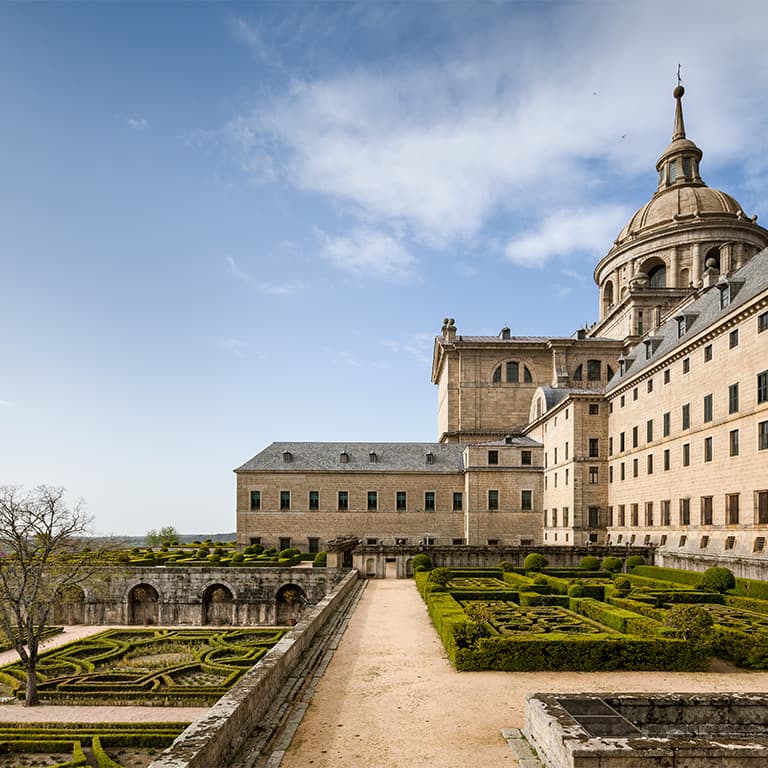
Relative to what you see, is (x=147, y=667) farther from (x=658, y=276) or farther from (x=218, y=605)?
(x=658, y=276)

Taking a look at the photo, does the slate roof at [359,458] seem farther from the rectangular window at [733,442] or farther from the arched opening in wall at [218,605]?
the rectangular window at [733,442]

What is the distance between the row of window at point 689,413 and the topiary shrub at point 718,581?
7211mm

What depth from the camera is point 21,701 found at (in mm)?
21672

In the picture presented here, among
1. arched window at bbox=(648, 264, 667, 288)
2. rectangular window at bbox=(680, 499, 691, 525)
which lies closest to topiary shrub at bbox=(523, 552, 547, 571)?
rectangular window at bbox=(680, 499, 691, 525)

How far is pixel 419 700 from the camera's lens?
12617 millimetres

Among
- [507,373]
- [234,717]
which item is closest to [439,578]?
[234,717]

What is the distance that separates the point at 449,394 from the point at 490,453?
1200cm

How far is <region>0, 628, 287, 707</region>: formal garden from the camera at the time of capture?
67.2 ft

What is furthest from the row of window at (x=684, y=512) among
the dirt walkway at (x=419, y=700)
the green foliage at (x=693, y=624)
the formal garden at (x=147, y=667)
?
the formal garden at (x=147, y=667)

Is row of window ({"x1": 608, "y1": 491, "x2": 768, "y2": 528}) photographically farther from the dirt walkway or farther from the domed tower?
the domed tower

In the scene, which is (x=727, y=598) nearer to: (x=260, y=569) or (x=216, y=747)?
(x=216, y=747)

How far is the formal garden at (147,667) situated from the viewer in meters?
20.5

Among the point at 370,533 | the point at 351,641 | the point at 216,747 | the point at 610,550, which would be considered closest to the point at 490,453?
the point at 370,533

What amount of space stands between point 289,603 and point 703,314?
2860 cm
